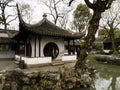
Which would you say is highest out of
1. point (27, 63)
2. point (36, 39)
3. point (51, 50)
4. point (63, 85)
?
point (36, 39)

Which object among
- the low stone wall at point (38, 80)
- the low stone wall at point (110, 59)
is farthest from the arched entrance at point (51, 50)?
the low stone wall at point (110, 59)

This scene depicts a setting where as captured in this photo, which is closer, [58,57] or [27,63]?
[27,63]

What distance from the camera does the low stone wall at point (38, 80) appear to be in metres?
8.41

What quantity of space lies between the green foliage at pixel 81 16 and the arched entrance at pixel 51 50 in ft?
61.7

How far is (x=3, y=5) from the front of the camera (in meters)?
26.8

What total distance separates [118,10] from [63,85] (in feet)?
68.6

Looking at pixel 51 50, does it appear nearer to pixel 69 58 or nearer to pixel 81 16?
pixel 69 58

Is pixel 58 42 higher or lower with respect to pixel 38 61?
higher

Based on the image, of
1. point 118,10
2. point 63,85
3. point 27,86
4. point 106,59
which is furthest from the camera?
point 118,10

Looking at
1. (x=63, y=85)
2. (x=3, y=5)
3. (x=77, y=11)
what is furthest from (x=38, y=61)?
(x=77, y=11)

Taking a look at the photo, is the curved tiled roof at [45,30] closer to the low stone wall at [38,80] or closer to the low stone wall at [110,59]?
the low stone wall at [38,80]

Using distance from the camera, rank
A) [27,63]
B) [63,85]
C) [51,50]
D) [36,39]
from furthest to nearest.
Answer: [51,50] < [36,39] < [27,63] < [63,85]

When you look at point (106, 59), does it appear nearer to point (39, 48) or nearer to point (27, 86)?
point (39, 48)

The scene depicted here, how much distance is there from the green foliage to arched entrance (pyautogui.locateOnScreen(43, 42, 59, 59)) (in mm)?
18793
